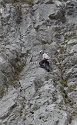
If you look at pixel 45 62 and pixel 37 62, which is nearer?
pixel 45 62

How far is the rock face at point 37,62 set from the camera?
21.9 m

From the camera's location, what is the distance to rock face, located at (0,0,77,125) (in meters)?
21.9

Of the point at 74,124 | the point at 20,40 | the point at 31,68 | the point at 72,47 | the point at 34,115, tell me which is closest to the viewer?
the point at 74,124

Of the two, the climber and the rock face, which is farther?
the climber

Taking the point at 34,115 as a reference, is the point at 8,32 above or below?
above

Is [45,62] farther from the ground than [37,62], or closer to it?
farther from the ground

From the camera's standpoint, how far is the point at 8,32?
32.0 metres

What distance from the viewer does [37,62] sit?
27.9 metres

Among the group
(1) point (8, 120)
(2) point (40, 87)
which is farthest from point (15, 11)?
(1) point (8, 120)

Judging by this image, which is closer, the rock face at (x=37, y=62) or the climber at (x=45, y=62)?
the rock face at (x=37, y=62)

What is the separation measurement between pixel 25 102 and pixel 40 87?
1.85 m

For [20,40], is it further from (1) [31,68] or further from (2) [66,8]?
(2) [66,8]

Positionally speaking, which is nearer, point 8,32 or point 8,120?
point 8,120

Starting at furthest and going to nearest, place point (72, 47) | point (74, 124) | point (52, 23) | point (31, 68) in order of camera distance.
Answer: point (52, 23) → point (72, 47) → point (31, 68) → point (74, 124)
